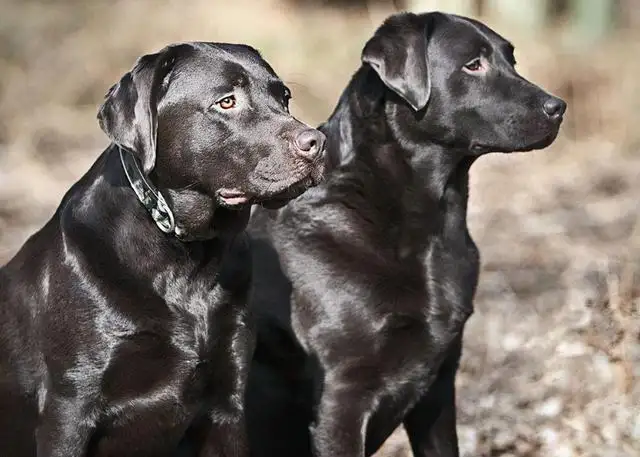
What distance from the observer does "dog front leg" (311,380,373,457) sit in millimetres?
4367

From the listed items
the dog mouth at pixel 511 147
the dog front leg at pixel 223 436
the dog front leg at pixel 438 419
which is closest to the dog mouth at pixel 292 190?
the dog front leg at pixel 223 436

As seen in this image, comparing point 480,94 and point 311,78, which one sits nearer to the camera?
point 480,94

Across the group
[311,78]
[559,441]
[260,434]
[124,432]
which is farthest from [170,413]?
[311,78]

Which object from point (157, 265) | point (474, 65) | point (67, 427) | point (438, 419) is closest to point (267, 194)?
point (157, 265)

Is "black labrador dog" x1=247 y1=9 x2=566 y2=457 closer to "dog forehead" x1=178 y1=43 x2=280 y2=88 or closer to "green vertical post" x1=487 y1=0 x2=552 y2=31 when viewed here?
"dog forehead" x1=178 y1=43 x2=280 y2=88

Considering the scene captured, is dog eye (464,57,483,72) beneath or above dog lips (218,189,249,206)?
above

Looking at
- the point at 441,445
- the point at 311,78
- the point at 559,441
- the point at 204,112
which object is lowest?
the point at 311,78

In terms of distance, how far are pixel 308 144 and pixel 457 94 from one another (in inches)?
37.6

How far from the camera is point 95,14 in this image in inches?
564

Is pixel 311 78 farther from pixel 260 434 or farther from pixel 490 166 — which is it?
pixel 260 434

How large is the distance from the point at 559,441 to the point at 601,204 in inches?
147

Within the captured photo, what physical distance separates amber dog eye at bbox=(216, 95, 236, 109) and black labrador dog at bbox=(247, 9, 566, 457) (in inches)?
30.7

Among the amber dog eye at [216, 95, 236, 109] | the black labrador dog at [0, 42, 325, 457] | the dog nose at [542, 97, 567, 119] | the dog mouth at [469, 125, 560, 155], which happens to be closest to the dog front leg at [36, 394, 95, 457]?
the black labrador dog at [0, 42, 325, 457]

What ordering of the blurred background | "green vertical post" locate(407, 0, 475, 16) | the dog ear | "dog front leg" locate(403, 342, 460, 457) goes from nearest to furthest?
the dog ear
"dog front leg" locate(403, 342, 460, 457)
the blurred background
"green vertical post" locate(407, 0, 475, 16)
